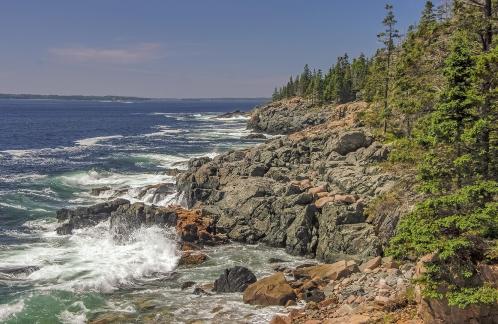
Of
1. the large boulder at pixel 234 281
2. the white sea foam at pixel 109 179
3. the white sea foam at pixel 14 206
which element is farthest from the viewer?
the white sea foam at pixel 109 179

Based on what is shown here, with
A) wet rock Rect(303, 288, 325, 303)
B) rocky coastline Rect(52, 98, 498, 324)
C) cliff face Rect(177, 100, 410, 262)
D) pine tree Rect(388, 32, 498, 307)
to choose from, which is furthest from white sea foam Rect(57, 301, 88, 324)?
pine tree Rect(388, 32, 498, 307)

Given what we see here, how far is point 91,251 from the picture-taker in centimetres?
3438

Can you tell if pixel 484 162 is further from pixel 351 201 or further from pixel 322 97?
pixel 322 97

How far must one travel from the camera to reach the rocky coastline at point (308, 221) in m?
20.5

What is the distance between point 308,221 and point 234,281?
9440mm

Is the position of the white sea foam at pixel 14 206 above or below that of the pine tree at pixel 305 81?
below

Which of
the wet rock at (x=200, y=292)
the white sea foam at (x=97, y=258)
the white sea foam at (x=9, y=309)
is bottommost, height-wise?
the white sea foam at (x=9, y=309)

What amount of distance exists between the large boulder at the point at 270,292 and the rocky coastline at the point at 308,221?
0.17ft

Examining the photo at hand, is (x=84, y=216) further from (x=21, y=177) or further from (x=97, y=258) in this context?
(x=21, y=177)

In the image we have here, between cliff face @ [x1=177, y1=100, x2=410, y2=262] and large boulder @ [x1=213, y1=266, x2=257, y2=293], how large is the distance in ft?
22.4

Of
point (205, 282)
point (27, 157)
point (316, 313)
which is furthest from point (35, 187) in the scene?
point (316, 313)

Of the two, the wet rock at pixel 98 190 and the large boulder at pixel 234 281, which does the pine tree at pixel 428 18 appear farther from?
the wet rock at pixel 98 190

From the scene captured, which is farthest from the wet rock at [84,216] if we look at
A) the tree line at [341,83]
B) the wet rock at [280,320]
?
the tree line at [341,83]

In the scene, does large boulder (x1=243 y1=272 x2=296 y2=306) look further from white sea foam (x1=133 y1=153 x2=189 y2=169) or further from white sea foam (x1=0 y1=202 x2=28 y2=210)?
white sea foam (x1=133 y1=153 x2=189 y2=169)
